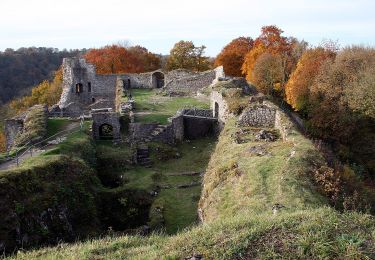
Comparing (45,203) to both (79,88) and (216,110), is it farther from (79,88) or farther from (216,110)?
(79,88)

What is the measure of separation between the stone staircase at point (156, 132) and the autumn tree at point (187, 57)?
105 ft

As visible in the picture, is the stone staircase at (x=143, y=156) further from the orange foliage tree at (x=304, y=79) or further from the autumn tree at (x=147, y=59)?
the autumn tree at (x=147, y=59)

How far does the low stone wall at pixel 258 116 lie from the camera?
20.6 meters

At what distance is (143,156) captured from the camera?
76.8 feet

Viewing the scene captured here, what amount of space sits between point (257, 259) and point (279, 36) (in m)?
43.9

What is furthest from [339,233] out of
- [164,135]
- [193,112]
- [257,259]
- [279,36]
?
[279,36]

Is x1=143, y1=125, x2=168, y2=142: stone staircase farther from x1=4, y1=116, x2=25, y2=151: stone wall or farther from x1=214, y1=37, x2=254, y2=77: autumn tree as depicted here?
x1=214, y1=37, x2=254, y2=77: autumn tree

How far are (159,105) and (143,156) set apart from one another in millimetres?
10141

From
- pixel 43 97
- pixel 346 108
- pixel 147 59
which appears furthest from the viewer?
pixel 147 59

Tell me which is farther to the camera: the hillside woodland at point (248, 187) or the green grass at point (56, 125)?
the green grass at point (56, 125)

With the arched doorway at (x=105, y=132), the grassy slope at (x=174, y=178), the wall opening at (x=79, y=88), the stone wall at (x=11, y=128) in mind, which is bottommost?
the grassy slope at (x=174, y=178)

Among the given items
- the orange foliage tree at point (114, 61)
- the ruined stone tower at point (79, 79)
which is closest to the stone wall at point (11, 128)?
the ruined stone tower at point (79, 79)

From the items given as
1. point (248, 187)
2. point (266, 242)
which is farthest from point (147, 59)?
point (266, 242)

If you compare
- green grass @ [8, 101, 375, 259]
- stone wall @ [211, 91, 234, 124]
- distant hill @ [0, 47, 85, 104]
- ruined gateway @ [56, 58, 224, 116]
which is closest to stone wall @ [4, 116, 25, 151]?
green grass @ [8, 101, 375, 259]
